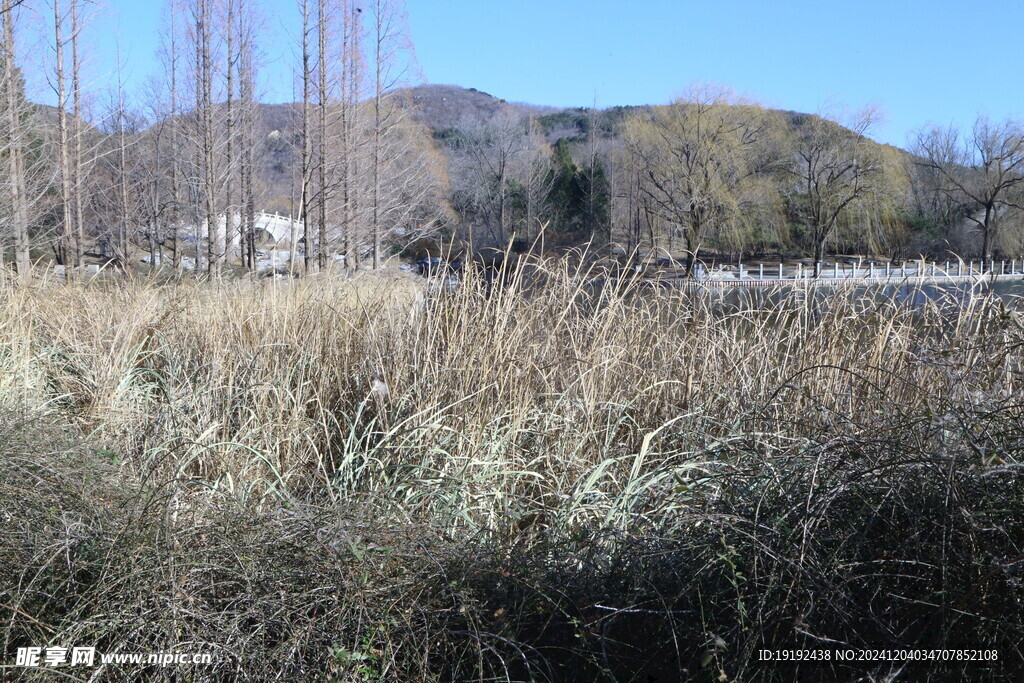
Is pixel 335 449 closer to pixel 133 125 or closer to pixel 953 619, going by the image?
pixel 953 619

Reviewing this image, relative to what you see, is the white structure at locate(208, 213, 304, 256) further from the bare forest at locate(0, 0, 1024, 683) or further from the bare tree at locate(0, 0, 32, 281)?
the bare forest at locate(0, 0, 1024, 683)

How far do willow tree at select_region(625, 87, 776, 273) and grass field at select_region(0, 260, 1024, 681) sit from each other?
105ft

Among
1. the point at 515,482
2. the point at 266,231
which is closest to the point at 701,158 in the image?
the point at 266,231

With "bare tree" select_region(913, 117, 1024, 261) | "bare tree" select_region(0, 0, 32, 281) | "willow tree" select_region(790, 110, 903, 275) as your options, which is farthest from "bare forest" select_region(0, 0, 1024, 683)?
"willow tree" select_region(790, 110, 903, 275)

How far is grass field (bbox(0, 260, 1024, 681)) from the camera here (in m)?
1.71

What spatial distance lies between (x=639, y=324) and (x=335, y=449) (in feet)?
5.69

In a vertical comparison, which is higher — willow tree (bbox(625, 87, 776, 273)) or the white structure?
willow tree (bbox(625, 87, 776, 273))

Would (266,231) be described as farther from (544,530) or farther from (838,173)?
(838,173)

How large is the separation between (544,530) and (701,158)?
35643mm

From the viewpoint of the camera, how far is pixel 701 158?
36062mm

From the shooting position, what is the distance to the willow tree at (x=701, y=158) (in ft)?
116

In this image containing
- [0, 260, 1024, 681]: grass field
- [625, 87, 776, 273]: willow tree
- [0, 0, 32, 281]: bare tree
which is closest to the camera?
[0, 260, 1024, 681]: grass field

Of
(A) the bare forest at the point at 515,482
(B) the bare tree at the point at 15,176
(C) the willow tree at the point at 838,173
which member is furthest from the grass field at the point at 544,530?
(C) the willow tree at the point at 838,173

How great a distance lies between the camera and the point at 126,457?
320 centimetres
